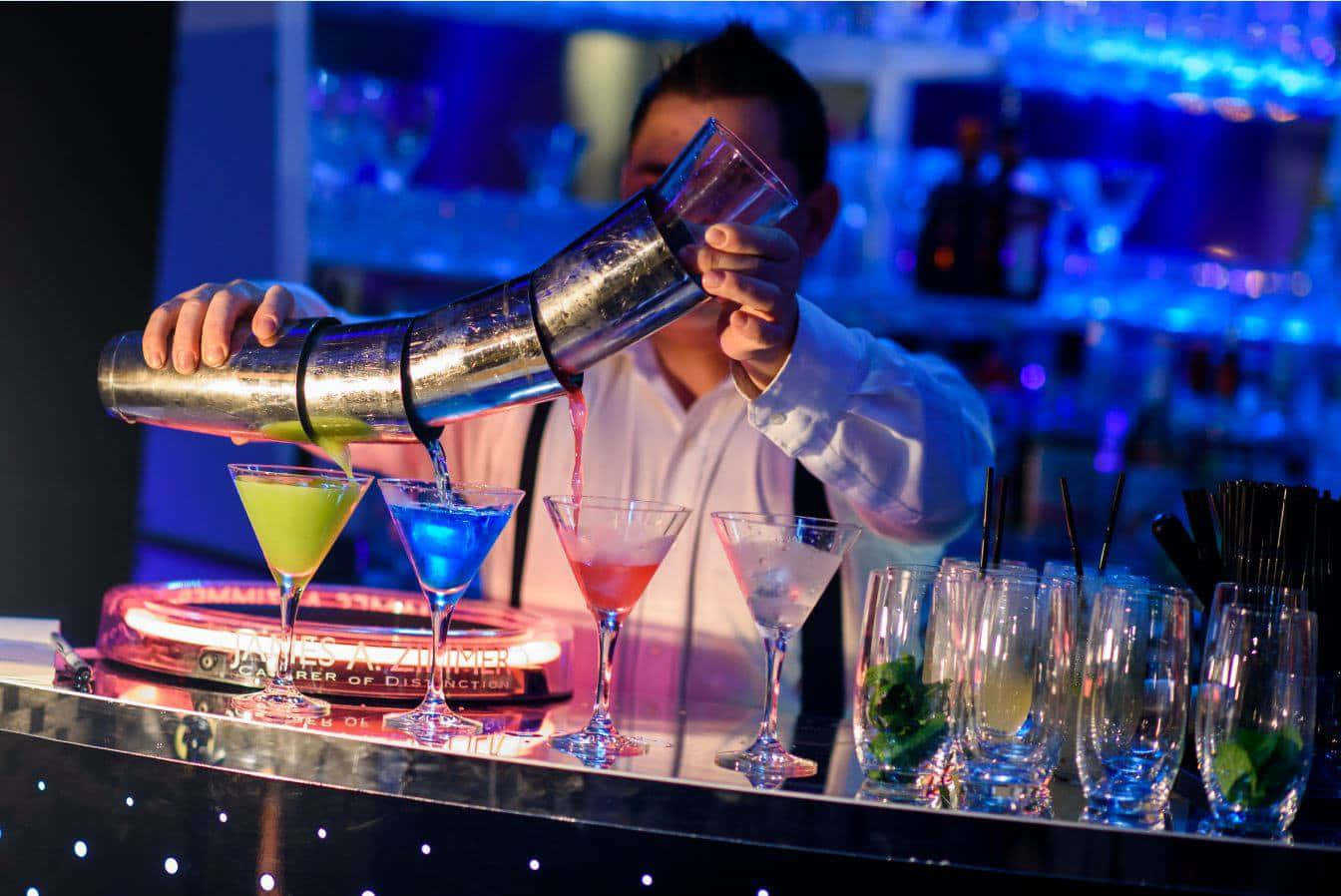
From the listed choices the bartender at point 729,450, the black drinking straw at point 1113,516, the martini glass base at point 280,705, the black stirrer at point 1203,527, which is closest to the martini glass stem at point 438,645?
the martini glass base at point 280,705

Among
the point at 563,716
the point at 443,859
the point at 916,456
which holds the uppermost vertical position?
the point at 916,456

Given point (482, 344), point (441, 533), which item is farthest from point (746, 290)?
point (441, 533)

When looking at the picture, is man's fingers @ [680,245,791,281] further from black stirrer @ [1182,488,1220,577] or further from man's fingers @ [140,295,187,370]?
man's fingers @ [140,295,187,370]

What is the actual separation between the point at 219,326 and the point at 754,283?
25.4 inches

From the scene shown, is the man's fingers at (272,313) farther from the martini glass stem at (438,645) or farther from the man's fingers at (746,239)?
the man's fingers at (746,239)

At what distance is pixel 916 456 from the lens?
2.15m

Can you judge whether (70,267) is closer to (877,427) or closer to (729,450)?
(729,450)

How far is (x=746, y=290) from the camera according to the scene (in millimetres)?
1557

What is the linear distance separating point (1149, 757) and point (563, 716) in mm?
650

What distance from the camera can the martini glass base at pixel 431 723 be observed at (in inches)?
56.8

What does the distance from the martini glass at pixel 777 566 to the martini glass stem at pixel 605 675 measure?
15 centimetres

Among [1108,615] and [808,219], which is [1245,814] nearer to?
[1108,615]

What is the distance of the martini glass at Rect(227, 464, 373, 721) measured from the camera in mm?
1608

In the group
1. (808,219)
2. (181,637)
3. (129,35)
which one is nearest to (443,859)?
(181,637)
